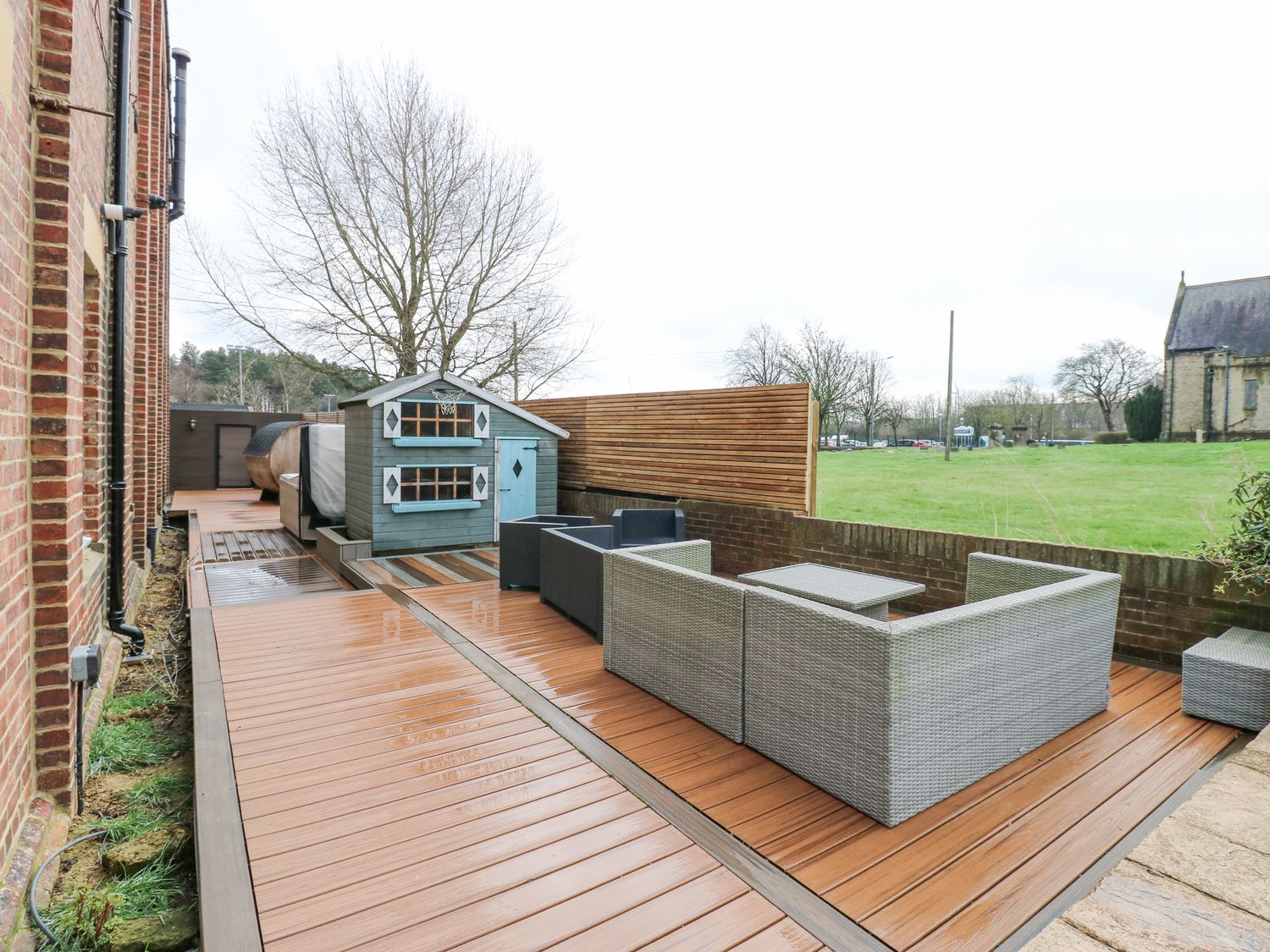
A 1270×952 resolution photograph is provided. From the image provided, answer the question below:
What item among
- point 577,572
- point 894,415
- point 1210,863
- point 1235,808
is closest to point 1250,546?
point 1235,808

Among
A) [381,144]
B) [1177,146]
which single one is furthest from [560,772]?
[381,144]

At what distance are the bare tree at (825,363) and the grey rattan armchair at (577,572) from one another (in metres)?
22.4

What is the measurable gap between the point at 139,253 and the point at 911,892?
7.60 meters

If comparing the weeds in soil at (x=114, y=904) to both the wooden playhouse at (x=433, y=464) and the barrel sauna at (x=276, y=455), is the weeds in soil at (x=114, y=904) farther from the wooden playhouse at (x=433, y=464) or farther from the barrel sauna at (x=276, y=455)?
the barrel sauna at (x=276, y=455)

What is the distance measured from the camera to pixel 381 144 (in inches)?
554

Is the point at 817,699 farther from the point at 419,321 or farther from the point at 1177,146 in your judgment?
the point at 419,321

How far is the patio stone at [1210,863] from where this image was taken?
1604 millimetres

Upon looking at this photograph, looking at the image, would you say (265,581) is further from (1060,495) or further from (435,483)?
(1060,495)

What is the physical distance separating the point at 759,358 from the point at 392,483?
83.3 ft

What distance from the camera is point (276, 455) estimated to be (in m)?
12.7

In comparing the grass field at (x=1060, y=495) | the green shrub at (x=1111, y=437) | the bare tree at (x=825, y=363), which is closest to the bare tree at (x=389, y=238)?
the grass field at (x=1060, y=495)

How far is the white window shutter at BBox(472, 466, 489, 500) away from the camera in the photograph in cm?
840

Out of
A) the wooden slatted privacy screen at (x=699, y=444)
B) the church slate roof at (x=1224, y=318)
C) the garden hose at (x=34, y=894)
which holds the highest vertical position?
the church slate roof at (x=1224, y=318)

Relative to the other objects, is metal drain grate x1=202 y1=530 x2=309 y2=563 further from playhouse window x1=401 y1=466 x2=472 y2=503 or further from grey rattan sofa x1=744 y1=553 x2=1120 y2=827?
grey rattan sofa x1=744 y1=553 x2=1120 y2=827
